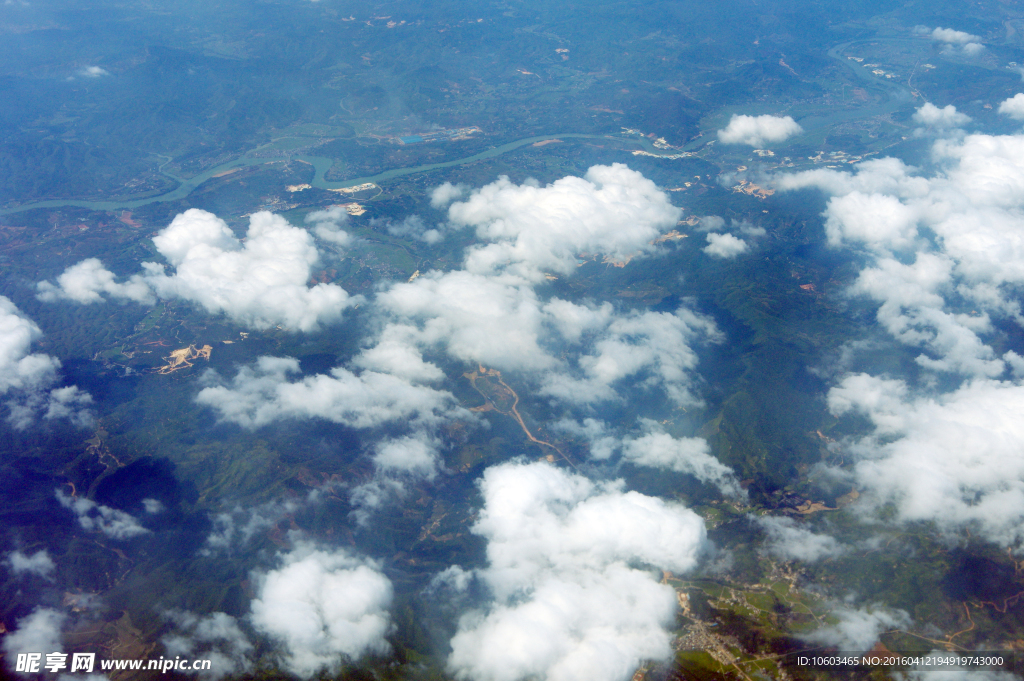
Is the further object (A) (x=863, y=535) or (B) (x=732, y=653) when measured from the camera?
(A) (x=863, y=535)

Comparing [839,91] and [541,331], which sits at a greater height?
[839,91]

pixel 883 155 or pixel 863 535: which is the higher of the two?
pixel 883 155

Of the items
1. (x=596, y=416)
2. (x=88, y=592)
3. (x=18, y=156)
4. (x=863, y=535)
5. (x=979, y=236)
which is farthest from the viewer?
(x=18, y=156)

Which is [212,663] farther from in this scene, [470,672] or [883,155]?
[883,155]

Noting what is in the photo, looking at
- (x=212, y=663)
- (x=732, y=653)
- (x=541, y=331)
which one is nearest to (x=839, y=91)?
(x=541, y=331)

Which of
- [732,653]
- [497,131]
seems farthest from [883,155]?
[732,653]

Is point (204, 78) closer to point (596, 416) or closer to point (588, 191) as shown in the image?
point (588, 191)

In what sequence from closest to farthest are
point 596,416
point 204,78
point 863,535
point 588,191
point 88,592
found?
1. point 88,592
2. point 863,535
3. point 596,416
4. point 588,191
5. point 204,78

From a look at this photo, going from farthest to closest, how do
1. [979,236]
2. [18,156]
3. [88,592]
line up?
1. [18,156]
2. [979,236]
3. [88,592]

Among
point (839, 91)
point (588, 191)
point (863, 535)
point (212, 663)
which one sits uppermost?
point (839, 91)
